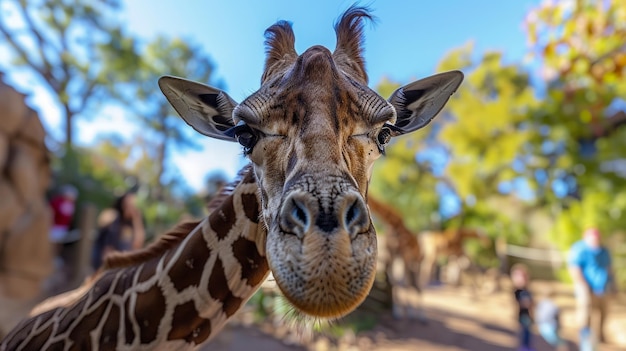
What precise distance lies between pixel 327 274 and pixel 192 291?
1024 mm

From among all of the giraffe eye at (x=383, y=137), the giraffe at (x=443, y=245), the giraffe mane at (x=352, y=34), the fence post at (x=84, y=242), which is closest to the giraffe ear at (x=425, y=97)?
the giraffe mane at (x=352, y=34)

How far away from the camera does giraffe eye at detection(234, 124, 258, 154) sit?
1.80 meters

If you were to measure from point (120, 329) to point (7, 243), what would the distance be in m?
9.21

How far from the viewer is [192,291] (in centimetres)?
202

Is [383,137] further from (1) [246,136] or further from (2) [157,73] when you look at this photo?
(2) [157,73]

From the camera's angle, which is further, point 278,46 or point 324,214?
point 278,46

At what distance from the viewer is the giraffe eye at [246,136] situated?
1800 mm

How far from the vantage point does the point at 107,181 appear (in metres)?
16.5

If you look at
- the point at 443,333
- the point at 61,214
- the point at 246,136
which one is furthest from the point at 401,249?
the point at 246,136

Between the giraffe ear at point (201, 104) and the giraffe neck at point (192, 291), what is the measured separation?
330 mm

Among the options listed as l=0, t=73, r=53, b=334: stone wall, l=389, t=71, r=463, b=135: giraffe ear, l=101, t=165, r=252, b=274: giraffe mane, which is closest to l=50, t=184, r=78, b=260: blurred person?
l=0, t=73, r=53, b=334: stone wall

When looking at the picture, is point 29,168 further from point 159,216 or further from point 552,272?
point 552,272

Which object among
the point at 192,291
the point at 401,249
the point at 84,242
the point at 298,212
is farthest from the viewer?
the point at 401,249

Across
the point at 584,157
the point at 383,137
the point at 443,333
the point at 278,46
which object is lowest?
the point at 443,333
